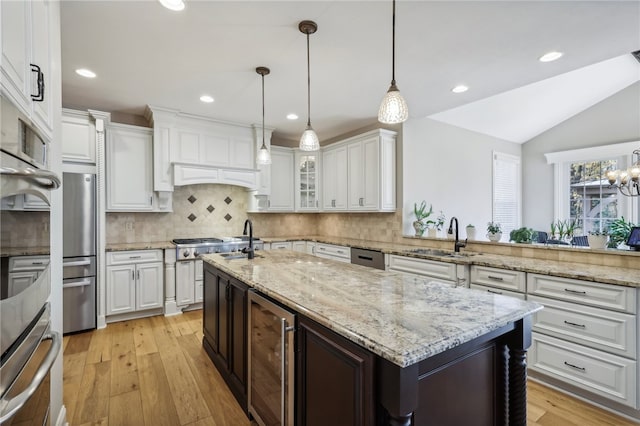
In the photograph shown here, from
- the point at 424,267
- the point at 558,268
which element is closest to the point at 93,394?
the point at 424,267

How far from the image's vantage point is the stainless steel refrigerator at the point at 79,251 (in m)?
Result: 3.14

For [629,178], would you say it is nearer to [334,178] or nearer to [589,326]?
[589,326]

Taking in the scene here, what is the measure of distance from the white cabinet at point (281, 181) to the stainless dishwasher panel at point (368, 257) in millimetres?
1550

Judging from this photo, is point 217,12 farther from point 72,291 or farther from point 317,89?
point 72,291

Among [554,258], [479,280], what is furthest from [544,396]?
[554,258]

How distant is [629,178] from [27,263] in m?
6.52

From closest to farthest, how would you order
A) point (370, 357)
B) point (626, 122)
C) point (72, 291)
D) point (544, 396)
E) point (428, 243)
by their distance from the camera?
point (370, 357) < point (544, 396) < point (72, 291) < point (428, 243) < point (626, 122)

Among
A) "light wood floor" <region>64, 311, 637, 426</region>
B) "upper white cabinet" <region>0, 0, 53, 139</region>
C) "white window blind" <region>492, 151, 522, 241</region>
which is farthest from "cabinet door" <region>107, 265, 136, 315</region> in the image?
"white window blind" <region>492, 151, 522, 241</region>

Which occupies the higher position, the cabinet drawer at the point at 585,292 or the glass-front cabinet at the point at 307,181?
the glass-front cabinet at the point at 307,181

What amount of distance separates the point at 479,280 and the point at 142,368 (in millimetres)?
3005

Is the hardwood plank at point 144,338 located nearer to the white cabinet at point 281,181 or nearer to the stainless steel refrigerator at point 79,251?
the stainless steel refrigerator at point 79,251

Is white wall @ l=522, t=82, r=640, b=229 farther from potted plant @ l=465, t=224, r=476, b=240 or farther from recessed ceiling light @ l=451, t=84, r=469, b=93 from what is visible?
recessed ceiling light @ l=451, t=84, r=469, b=93

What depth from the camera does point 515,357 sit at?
133 cm

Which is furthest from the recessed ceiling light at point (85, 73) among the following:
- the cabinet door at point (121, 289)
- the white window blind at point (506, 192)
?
the white window blind at point (506, 192)
